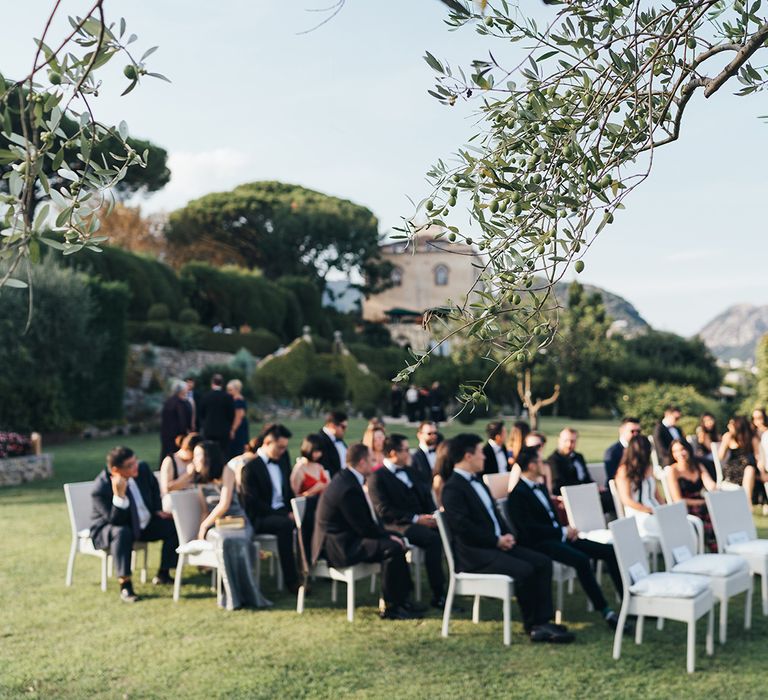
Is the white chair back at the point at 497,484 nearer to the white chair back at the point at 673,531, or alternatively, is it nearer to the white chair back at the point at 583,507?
the white chair back at the point at 583,507

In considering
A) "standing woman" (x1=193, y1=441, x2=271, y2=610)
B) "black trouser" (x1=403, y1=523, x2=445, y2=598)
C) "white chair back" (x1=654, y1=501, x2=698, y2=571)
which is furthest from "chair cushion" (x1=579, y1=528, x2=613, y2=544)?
"standing woman" (x1=193, y1=441, x2=271, y2=610)

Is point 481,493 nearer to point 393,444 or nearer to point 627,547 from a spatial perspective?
point 393,444

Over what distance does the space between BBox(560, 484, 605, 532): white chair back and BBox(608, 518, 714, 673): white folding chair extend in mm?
1577

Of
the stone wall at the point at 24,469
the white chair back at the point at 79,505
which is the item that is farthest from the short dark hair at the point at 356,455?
the stone wall at the point at 24,469

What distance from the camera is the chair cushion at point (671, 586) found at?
6.47 m

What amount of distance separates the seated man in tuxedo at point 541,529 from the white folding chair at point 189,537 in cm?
263

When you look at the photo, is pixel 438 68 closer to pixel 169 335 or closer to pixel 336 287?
pixel 169 335

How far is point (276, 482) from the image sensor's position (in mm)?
8867

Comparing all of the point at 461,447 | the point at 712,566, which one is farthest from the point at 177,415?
the point at 712,566

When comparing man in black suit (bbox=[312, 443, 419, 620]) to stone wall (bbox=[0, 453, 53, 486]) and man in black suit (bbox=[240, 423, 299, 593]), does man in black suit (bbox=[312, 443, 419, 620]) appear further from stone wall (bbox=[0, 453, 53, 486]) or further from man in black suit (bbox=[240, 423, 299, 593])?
stone wall (bbox=[0, 453, 53, 486])

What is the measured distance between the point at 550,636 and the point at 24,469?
12497 mm

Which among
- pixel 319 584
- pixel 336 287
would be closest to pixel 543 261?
pixel 319 584

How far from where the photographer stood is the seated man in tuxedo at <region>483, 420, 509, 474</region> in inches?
420

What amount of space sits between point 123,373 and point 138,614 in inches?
748
